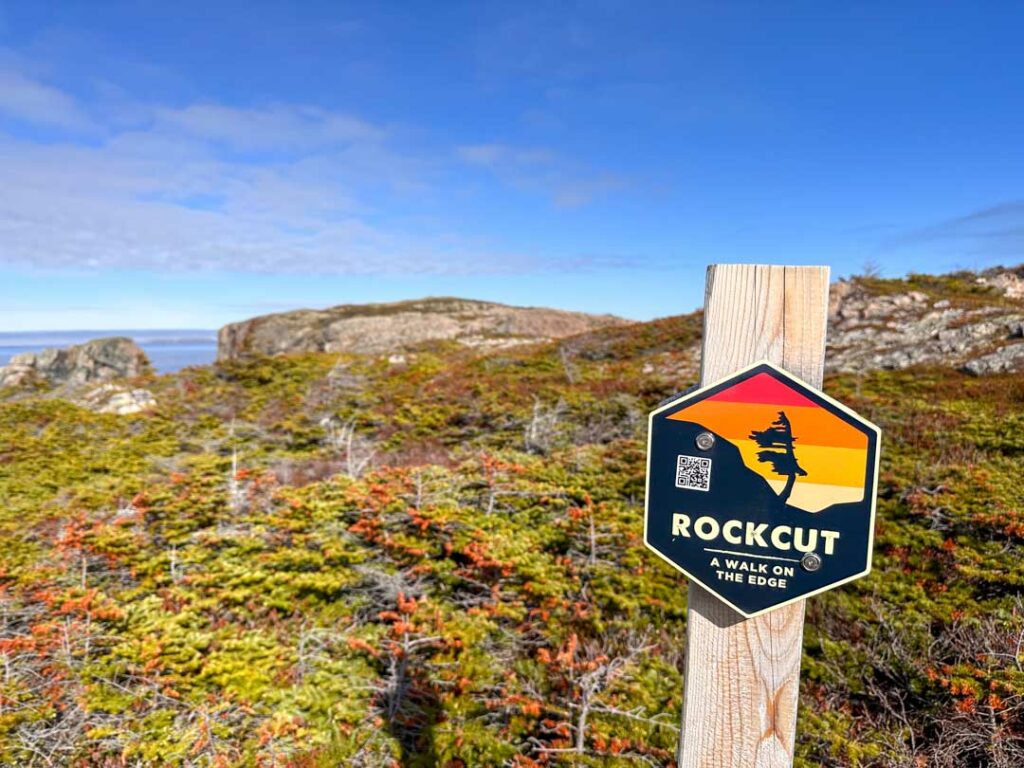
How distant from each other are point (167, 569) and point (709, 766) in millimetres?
4611

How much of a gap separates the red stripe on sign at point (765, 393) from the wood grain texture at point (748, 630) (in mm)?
50

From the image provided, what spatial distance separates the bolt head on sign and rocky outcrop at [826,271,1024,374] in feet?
34.4

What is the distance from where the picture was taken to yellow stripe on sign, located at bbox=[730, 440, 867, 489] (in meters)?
1.07

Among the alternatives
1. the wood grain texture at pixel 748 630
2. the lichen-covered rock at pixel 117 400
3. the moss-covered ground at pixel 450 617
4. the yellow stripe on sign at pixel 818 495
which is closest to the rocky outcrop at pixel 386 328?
the lichen-covered rock at pixel 117 400

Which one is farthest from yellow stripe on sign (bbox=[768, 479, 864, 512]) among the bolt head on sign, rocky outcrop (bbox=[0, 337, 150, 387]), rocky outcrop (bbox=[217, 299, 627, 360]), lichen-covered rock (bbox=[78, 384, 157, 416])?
rocky outcrop (bbox=[0, 337, 150, 387])

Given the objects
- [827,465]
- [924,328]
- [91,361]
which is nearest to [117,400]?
[91,361]

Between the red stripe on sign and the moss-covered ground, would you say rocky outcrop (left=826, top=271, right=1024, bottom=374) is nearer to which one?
the moss-covered ground

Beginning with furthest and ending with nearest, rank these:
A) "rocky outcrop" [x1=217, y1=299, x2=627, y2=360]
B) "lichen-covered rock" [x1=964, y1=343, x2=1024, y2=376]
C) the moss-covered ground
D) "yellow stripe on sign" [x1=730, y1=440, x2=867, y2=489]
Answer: "rocky outcrop" [x1=217, y1=299, x2=627, y2=360] < "lichen-covered rock" [x1=964, y1=343, x2=1024, y2=376] < the moss-covered ground < "yellow stripe on sign" [x1=730, y1=440, x2=867, y2=489]

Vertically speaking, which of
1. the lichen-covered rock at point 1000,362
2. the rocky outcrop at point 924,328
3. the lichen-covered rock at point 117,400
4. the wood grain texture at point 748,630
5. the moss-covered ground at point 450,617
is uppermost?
the rocky outcrop at point 924,328

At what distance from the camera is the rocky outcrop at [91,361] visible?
22703 millimetres

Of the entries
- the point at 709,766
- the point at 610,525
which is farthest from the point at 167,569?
the point at 709,766

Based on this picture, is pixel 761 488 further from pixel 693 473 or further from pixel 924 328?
pixel 924 328

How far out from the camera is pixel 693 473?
1.18 metres

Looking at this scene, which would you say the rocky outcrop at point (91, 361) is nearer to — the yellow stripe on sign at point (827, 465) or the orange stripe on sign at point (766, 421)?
the orange stripe on sign at point (766, 421)
